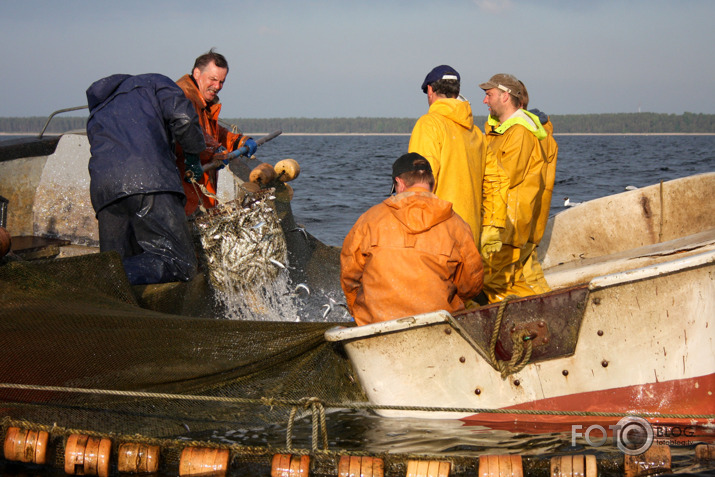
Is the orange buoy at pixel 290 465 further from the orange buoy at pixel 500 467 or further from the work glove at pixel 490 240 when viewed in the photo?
the work glove at pixel 490 240

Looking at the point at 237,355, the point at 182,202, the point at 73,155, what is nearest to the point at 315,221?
the point at 73,155

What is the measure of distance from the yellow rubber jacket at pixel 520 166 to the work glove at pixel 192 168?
2431 millimetres

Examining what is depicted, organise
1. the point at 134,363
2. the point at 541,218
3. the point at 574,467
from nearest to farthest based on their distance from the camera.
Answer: the point at 574,467, the point at 134,363, the point at 541,218

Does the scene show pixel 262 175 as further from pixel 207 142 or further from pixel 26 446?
pixel 26 446

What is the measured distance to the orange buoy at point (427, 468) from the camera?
329 centimetres

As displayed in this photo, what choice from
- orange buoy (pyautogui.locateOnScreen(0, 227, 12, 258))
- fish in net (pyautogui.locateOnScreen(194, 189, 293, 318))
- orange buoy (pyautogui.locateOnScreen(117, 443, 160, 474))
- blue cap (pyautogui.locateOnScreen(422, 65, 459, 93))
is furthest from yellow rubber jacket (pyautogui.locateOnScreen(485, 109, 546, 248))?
orange buoy (pyautogui.locateOnScreen(0, 227, 12, 258))

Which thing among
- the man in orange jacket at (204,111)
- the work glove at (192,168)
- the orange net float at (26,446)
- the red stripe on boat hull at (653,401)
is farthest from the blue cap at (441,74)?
the orange net float at (26,446)

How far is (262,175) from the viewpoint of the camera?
6719 mm

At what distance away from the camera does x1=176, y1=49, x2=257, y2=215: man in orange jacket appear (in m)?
6.09

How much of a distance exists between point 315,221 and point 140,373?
1152 cm

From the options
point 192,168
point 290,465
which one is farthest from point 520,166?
point 290,465

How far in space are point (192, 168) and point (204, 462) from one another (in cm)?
319

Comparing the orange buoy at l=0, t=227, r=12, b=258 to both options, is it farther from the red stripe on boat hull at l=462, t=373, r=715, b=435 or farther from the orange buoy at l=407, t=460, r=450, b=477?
the red stripe on boat hull at l=462, t=373, r=715, b=435

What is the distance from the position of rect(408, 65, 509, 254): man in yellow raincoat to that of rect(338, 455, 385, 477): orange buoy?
2091 mm
